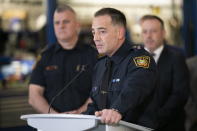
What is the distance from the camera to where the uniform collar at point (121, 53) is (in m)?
2.79

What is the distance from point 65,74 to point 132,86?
145cm

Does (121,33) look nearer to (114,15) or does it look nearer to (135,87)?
(114,15)

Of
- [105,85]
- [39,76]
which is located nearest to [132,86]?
[105,85]

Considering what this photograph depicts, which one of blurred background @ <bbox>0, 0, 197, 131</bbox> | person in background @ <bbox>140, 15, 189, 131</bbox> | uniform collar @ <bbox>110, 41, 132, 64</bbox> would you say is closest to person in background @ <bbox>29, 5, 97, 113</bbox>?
person in background @ <bbox>140, 15, 189, 131</bbox>

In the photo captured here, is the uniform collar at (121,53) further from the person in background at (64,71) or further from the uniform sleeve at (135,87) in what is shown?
the person in background at (64,71)

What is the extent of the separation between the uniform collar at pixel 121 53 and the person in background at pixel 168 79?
1072 mm

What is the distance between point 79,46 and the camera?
400 centimetres

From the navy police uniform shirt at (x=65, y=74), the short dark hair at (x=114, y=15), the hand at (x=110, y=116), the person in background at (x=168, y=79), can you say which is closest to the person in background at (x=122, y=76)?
the short dark hair at (x=114, y=15)

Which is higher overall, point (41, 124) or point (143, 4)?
point (143, 4)

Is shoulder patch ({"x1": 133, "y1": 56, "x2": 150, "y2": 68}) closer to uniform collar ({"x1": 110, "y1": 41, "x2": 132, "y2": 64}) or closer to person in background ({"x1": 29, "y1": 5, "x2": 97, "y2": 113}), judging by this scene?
uniform collar ({"x1": 110, "y1": 41, "x2": 132, "y2": 64})

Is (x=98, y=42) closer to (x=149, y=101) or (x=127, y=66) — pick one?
(x=127, y=66)

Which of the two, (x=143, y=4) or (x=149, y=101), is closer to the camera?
(x=149, y=101)

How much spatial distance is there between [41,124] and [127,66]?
0.63 metres

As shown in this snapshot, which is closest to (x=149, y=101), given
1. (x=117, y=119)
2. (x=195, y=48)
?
(x=117, y=119)
